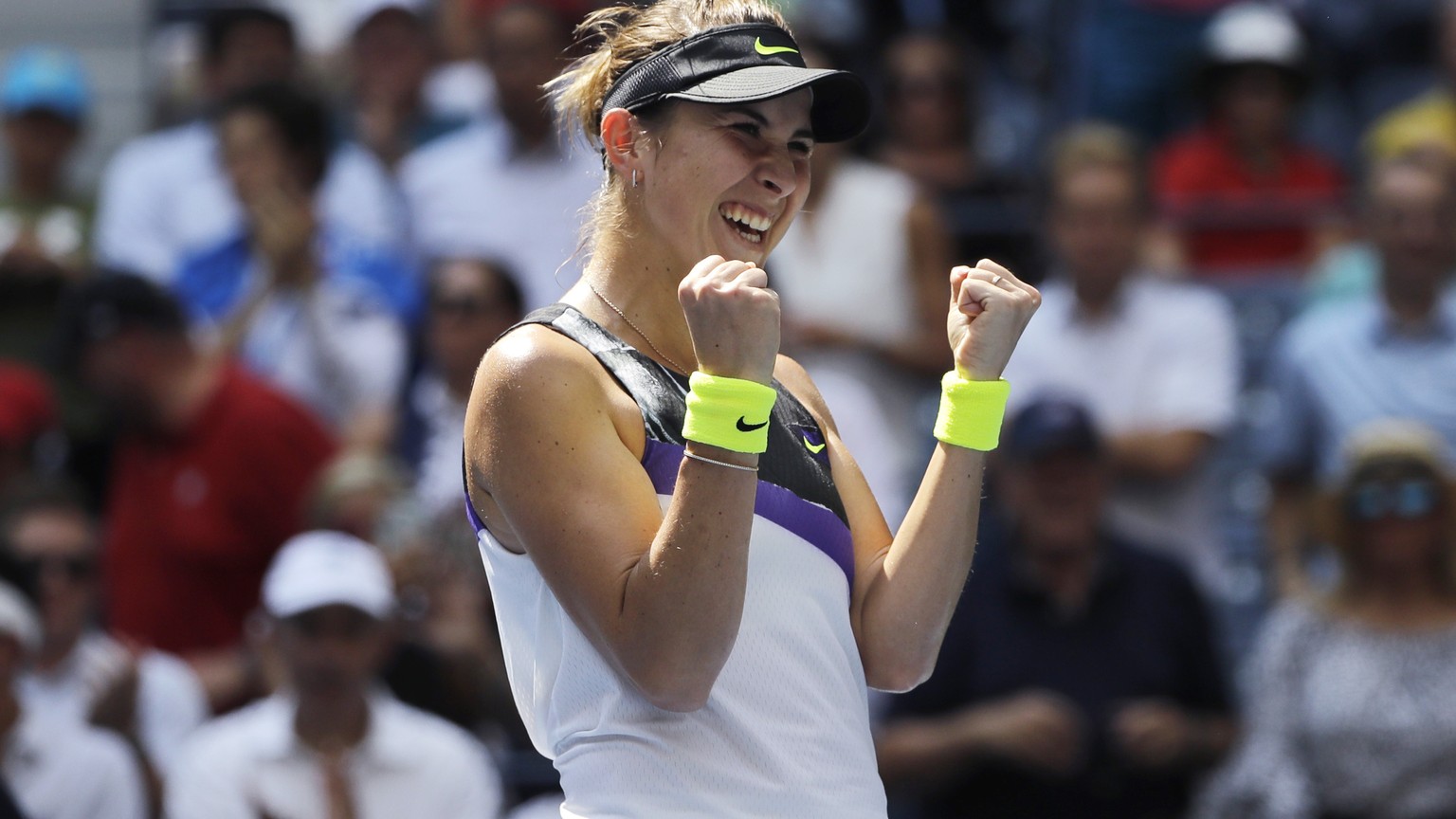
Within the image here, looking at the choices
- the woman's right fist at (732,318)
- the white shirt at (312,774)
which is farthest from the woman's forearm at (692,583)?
the white shirt at (312,774)

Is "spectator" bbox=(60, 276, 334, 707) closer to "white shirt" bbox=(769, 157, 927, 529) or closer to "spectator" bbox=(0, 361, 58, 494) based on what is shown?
"spectator" bbox=(0, 361, 58, 494)

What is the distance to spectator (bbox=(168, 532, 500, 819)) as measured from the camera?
5.41 meters

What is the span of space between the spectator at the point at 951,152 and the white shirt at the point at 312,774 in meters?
3.18

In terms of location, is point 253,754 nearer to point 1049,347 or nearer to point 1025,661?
point 1025,661

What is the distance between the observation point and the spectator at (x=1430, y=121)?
736 cm

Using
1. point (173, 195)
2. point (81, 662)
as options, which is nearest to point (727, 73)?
point (81, 662)

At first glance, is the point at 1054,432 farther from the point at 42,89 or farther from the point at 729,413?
the point at 42,89

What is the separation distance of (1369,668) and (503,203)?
3330mm

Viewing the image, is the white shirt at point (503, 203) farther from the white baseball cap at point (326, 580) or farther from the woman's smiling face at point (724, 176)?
the woman's smiling face at point (724, 176)

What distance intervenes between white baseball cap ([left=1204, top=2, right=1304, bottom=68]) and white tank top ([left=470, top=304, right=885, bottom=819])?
5.63 metres

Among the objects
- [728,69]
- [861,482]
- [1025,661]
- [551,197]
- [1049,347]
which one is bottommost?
[1025,661]

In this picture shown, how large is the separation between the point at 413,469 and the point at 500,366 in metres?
4.43

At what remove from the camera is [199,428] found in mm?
6617

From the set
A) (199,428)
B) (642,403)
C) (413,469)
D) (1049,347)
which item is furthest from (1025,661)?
(642,403)
